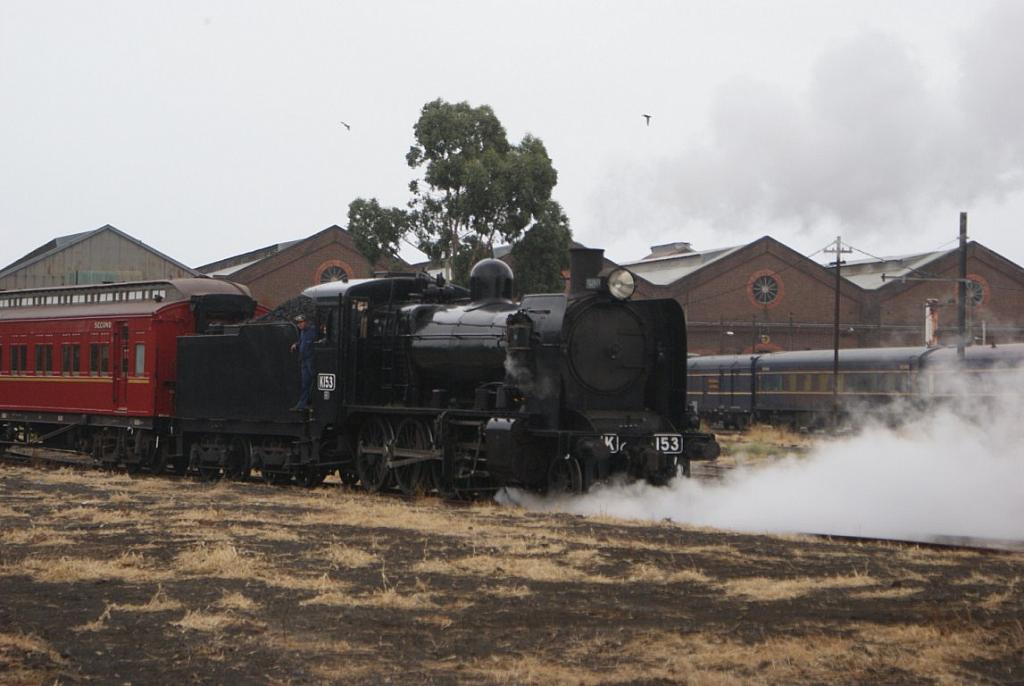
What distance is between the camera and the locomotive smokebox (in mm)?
15329

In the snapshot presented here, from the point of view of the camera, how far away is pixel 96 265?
5762 centimetres

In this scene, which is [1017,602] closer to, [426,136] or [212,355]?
[212,355]

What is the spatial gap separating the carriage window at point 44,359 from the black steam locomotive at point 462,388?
5247 millimetres

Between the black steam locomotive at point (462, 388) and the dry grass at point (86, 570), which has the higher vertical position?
the black steam locomotive at point (462, 388)

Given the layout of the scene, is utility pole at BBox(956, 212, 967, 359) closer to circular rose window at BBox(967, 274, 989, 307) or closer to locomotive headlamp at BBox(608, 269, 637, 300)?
locomotive headlamp at BBox(608, 269, 637, 300)

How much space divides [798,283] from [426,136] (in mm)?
31253

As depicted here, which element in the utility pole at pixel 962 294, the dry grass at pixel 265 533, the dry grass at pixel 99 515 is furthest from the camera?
the utility pole at pixel 962 294

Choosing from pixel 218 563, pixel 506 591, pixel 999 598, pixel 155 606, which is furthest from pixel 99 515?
pixel 999 598

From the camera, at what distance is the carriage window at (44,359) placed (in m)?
23.3

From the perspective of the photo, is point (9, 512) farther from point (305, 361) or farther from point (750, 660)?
point (750, 660)

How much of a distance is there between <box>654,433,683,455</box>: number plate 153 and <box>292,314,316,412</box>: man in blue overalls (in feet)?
19.3

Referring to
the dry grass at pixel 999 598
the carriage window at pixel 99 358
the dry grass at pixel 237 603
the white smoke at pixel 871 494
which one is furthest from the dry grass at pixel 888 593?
the carriage window at pixel 99 358

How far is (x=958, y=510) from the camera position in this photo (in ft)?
49.2

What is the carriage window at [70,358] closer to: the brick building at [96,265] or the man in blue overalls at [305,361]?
the man in blue overalls at [305,361]
